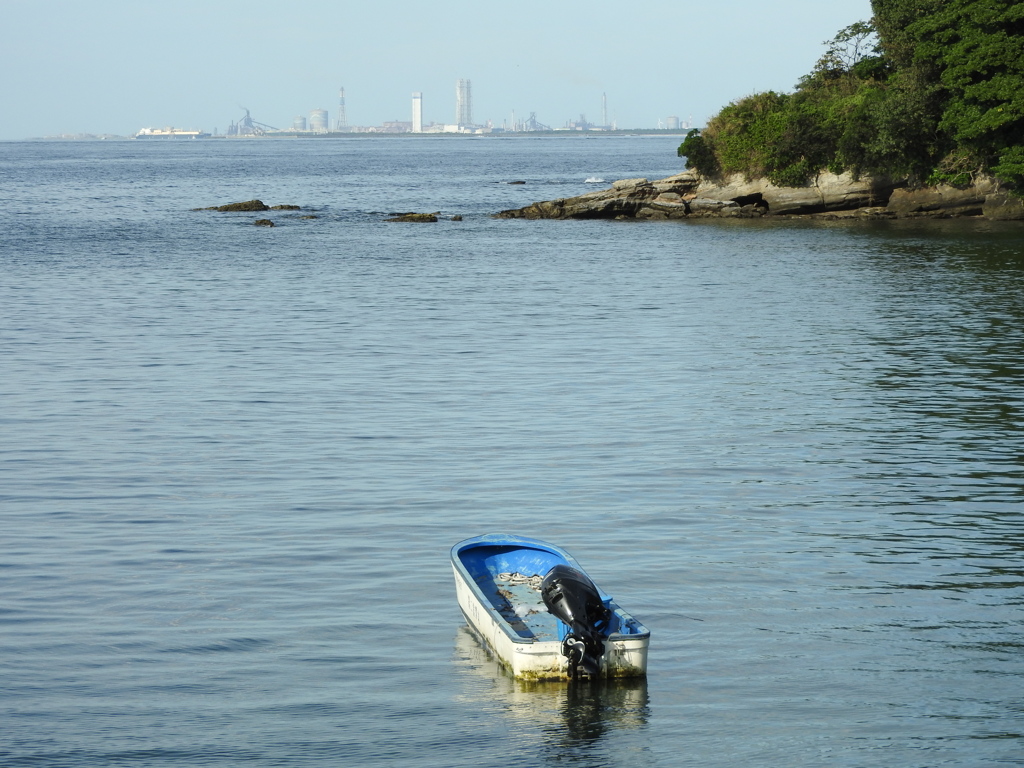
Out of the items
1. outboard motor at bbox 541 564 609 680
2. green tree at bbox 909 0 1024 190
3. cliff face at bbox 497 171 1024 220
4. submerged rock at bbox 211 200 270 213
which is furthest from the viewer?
submerged rock at bbox 211 200 270 213

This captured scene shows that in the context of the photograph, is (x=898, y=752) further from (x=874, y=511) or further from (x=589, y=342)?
(x=589, y=342)

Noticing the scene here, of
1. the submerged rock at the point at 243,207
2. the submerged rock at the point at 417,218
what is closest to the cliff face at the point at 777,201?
the submerged rock at the point at 417,218

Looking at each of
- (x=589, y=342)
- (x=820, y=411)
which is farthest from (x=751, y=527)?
(x=589, y=342)

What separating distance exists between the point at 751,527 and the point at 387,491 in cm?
559

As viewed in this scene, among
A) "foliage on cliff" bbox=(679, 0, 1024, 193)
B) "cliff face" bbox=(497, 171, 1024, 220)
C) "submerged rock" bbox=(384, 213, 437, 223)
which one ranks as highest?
"foliage on cliff" bbox=(679, 0, 1024, 193)

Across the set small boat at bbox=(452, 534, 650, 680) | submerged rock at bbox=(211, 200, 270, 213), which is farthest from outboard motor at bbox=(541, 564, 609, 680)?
submerged rock at bbox=(211, 200, 270, 213)

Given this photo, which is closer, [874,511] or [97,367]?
[874,511]

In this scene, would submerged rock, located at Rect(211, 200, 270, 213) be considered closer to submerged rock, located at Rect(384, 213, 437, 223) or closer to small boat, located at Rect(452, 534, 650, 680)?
submerged rock, located at Rect(384, 213, 437, 223)

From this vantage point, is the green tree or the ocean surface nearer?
the ocean surface

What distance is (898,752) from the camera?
35.1ft

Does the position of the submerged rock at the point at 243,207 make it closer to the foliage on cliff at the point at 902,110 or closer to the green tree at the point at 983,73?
the foliage on cliff at the point at 902,110

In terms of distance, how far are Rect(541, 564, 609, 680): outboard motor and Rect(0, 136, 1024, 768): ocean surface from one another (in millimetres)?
373

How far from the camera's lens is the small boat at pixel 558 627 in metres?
11.6

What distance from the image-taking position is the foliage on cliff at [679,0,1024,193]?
59750 mm
